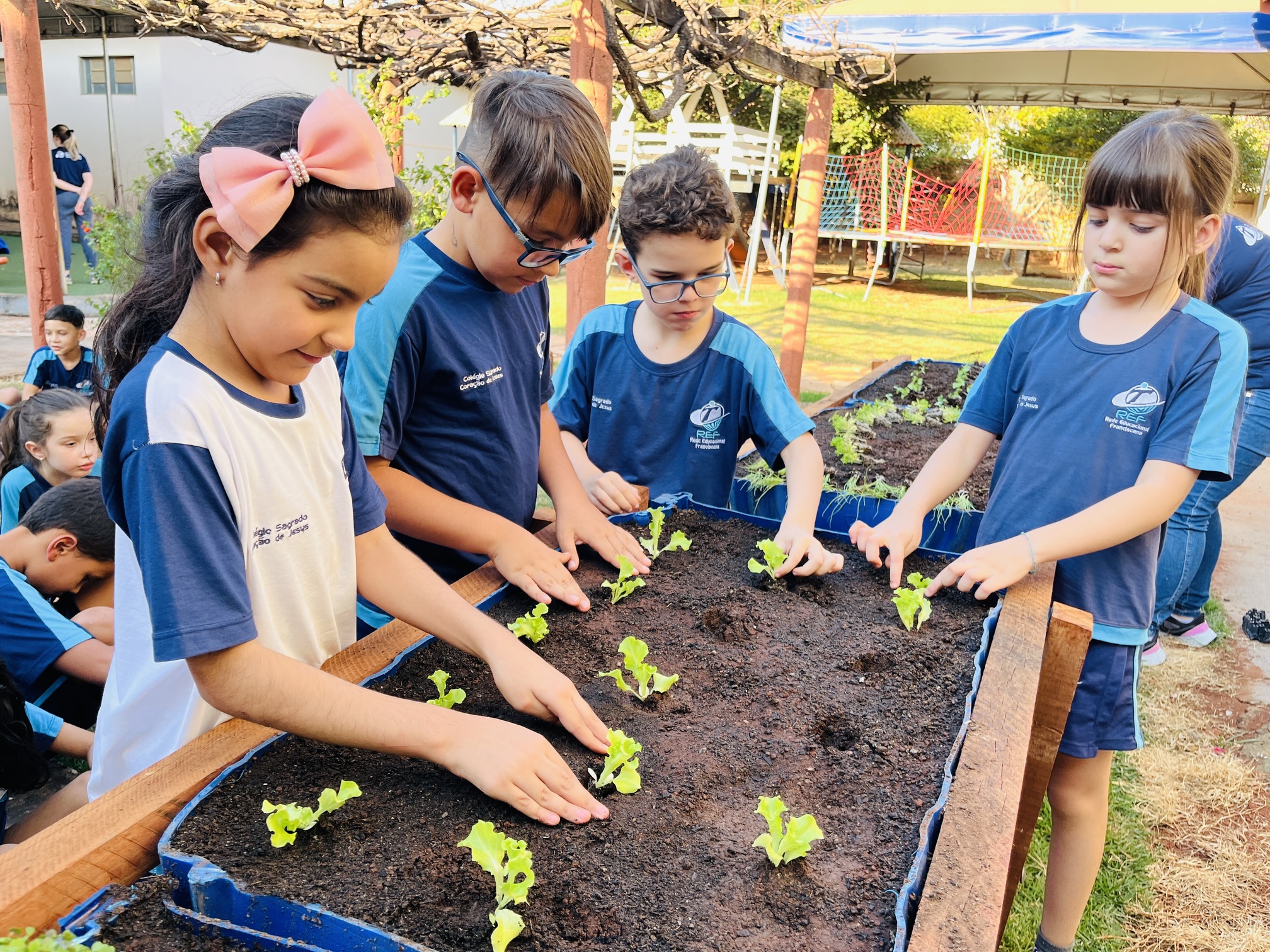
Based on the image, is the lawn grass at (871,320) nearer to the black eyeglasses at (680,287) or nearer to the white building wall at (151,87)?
the white building wall at (151,87)

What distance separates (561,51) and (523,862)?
307 inches

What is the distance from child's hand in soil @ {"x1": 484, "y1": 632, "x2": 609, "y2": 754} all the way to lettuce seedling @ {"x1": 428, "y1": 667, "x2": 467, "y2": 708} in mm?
69

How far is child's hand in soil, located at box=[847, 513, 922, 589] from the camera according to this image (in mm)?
2137

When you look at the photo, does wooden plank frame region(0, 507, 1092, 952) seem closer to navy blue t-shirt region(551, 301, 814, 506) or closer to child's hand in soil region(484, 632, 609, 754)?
child's hand in soil region(484, 632, 609, 754)

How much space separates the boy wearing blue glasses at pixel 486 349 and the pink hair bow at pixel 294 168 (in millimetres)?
490

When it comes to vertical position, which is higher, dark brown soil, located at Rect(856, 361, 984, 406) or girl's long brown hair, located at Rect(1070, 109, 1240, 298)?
girl's long brown hair, located at Rect(1070, 109, 1240, 298)

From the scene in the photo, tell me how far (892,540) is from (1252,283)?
114 inches

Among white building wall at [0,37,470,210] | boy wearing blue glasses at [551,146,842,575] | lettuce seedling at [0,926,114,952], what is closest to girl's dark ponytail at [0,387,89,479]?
boy wearing blue glasses at [551,146,842,575]

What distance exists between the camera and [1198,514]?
12.8ft

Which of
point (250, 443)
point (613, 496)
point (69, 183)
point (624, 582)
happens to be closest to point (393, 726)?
point (250, 443)

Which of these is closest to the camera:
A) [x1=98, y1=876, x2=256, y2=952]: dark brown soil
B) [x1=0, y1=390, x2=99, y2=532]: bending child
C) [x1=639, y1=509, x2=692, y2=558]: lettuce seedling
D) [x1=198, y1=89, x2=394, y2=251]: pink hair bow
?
[x1=98, y1=876, x2=256, y2=952]: dark brown soil

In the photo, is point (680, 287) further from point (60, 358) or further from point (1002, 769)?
point (60, 358)

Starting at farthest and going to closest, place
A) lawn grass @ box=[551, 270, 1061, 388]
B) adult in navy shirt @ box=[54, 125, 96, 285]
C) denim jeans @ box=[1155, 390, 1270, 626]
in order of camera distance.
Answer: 1. adult in navy shirt @ box=[54, 125, 96, 285]
2. lawn grass @ box=[551, 270, 1061, 388]
3. denim jeans @ box=[1155, 390, 1270, 626]

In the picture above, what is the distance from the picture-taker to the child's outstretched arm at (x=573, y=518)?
6.93 feet
